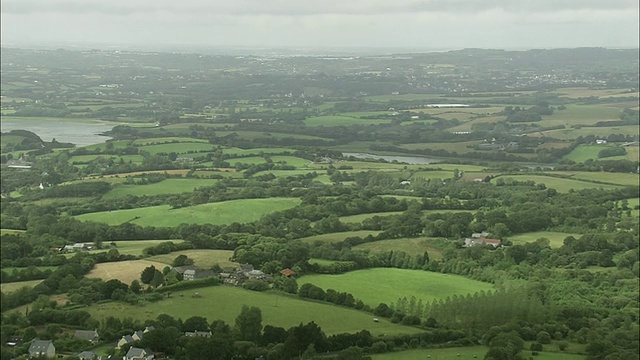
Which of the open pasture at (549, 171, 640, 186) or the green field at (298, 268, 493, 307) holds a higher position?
the green field at (298, 268, 493, 307)

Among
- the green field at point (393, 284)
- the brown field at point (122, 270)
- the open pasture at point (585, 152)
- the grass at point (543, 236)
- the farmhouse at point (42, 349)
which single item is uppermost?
the farmhouse at point (42, 349)

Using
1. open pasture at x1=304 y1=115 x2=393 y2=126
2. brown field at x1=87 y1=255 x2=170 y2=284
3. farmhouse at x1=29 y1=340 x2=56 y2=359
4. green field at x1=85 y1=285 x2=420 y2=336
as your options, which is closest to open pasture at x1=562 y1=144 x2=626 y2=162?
open pasture at x1=304 y1=115 x2=393 y2=126

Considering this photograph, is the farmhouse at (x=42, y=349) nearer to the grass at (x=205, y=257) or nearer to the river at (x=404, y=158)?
the grass at (x=205, y=257)

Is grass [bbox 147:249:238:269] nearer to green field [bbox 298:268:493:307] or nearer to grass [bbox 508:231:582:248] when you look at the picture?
green field [bbox 298:268:493:307]

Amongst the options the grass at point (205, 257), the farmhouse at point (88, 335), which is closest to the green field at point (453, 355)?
the farmhouse at point (88, 335)

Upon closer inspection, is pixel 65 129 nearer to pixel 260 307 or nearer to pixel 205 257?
pixel 205 257

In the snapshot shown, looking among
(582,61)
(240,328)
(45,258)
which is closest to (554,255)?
(240,328)
